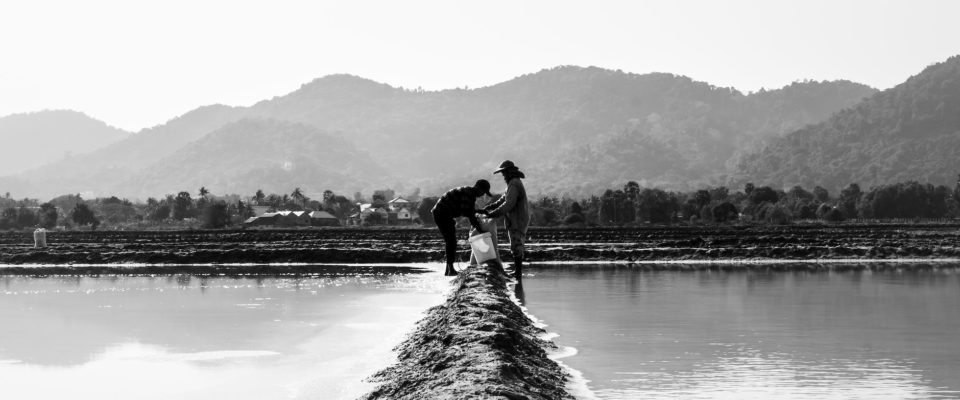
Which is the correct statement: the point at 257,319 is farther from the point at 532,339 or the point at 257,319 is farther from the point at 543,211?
the point at 543,211

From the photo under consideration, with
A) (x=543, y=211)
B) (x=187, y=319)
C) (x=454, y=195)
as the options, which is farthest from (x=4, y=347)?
(x=543, y=211)

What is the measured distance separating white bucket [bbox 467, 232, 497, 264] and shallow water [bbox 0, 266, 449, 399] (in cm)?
89

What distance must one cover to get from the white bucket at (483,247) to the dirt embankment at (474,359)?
4.14 metres

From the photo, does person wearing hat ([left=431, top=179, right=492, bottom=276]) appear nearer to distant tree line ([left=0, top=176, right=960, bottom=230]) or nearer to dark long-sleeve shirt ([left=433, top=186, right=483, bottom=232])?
dark long-sleeve shirt ([left=433, top=186, right=483, bottom=232])

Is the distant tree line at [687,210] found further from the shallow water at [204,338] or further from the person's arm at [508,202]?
the person's arm at [508,202]

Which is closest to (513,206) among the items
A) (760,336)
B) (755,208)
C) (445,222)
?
(445,222)

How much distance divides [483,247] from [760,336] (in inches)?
239

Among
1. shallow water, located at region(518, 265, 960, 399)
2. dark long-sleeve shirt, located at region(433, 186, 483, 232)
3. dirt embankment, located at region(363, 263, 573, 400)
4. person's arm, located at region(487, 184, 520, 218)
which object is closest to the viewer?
dirt embankment, located at region(363, 263, 573, 400)

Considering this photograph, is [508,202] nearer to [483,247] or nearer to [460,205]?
[460,205]

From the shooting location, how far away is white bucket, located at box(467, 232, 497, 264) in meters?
16.4

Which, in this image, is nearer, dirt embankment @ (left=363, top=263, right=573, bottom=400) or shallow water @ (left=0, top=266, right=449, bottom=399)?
dirt embankment @ (left=363, top=263, right=573, bottom=400)

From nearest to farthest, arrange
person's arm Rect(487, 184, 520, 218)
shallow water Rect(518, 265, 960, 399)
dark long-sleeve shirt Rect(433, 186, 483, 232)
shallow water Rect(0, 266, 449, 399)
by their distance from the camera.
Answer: shallow water Rect(518, 265, 960, 399)
shallow water Rect(0, 266, 449, 399)
person's arm Rect(487, 184, 520, 218)
dark long-sleeve shirt Rect(433, 186, 483, 232)

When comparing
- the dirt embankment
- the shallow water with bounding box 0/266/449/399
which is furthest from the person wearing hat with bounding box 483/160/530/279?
the dirt embankment

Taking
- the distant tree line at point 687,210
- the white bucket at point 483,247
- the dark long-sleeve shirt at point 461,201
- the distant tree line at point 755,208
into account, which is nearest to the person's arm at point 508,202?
the dark long-sleeve shirt at point 461,201
